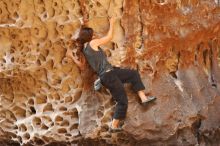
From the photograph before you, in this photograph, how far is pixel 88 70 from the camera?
4.61m

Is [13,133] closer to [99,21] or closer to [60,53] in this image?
[60,53]

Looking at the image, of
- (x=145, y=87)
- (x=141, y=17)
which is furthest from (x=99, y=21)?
(x=145, y=87)

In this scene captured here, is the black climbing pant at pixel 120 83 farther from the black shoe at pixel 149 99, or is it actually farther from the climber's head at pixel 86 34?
the climber's head at pixel 86 34

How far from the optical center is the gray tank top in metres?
4.39

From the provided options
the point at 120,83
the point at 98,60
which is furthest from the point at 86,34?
the point at 120,83

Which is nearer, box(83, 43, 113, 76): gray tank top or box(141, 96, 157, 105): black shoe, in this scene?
box(83, 43, 113, 76): gray tank top

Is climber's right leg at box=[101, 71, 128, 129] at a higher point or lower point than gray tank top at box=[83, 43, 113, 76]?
lower

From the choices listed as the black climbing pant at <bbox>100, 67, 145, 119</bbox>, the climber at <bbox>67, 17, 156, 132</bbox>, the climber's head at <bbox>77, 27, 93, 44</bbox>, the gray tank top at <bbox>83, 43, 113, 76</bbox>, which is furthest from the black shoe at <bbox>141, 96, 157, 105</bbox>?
the climber's head at <bbox>77, 27, 93, 44</bbox>

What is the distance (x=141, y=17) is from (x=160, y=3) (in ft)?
0.67

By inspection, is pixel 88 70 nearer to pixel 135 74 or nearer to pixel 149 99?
pixel 135 74

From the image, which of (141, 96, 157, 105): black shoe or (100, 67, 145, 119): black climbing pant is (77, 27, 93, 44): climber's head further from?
(141, 96, 157, 105): black shoe

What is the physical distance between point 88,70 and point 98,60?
254 mm

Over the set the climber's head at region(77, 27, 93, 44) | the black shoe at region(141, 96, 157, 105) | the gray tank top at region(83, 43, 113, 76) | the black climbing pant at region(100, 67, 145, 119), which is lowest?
the black shoe at region(141, 96, 157, 105)

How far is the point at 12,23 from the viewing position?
4.57 m
